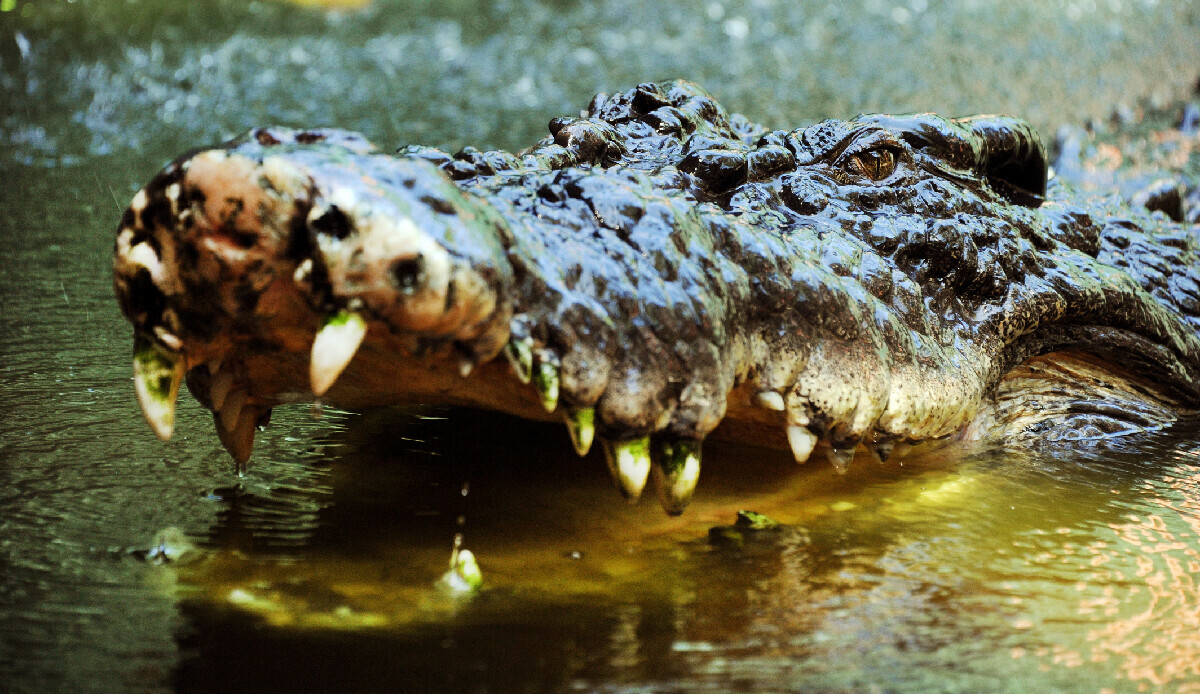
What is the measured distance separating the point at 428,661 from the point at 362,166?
69cm

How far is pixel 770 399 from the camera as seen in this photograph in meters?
2.11

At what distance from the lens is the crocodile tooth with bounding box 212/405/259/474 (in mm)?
2123

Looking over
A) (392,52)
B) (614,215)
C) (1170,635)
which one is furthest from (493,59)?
(1170,635)

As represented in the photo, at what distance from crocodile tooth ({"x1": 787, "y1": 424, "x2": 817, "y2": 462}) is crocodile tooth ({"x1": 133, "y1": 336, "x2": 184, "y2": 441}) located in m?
1.06

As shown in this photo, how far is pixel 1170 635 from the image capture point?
1.88 metres

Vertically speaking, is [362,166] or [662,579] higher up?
[362,166]

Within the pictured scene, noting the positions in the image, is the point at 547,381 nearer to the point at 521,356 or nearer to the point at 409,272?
the point at 521,356

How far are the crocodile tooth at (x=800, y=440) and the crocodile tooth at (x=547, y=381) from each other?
0.60 m

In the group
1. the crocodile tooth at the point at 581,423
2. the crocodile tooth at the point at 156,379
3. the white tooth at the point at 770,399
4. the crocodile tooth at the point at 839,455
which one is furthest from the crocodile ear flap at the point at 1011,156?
the crocodile tooth at the point at 156,379

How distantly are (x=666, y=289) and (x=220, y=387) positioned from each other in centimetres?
77

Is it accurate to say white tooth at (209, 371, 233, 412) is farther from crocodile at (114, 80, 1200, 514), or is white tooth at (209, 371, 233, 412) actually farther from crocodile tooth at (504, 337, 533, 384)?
crocodile tooth at (504, 337, 533, 384)

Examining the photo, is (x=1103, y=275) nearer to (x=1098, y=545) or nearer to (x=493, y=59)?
(x=1098, y=545)

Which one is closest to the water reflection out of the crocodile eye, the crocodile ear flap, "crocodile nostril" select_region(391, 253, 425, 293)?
"crocodile nostril" select_region(391, 253, 425, 293)

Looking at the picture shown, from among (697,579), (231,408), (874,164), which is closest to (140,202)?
(231,408)
